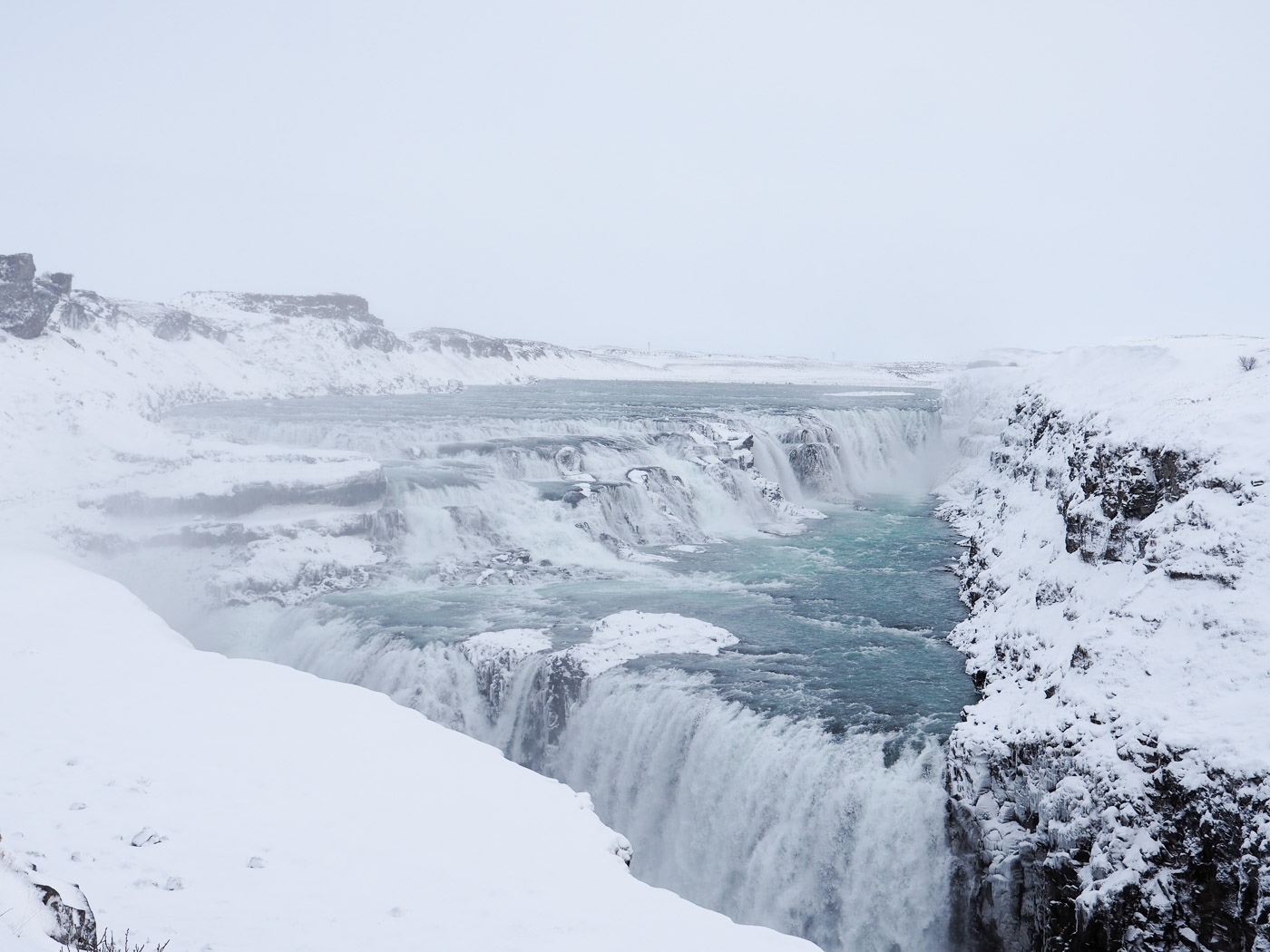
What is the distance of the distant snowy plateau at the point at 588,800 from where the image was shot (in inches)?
203

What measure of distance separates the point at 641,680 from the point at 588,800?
18.5 feet

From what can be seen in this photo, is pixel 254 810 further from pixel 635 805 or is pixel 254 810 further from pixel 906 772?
pixel 906 772

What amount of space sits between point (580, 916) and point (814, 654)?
31.4 ft

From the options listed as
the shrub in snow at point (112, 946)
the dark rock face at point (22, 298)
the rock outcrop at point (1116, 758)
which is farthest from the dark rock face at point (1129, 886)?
the dark rock face at point (22, 298)

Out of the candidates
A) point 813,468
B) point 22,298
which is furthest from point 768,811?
point 22,298

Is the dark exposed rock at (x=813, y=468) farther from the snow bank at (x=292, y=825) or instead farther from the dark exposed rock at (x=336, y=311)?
the dark exposed rock at (x=336, y=311)

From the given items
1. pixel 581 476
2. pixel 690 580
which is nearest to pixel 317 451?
pixel 581 476

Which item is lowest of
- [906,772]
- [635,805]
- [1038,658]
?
[635,805]

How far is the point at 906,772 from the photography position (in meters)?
10.0

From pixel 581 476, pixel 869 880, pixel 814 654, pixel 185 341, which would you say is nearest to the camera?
pixel 869 880

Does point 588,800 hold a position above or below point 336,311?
below

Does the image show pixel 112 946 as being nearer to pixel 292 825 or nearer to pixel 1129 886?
pixel 292 825

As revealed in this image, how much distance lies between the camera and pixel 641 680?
1304 centimetres

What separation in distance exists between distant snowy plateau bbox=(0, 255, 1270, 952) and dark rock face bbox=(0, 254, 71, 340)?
22.7 m
